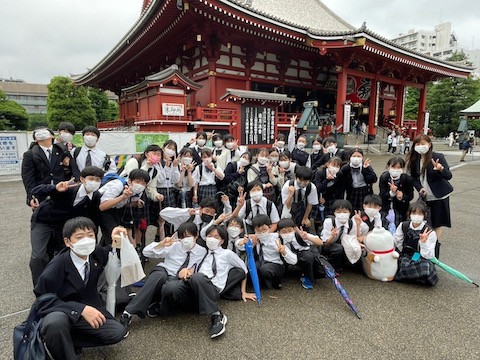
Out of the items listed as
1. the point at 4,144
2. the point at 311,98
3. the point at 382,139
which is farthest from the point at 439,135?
the point at 4,144

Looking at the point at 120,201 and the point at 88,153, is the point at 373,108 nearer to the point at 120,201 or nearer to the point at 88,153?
the point at 88,153

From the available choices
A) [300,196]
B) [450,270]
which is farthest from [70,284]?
[450,270]

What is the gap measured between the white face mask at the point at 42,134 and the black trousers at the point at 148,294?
82.4 inches

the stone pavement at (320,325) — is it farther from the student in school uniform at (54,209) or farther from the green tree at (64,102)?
the green tree at (64,102)

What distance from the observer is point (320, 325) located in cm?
269

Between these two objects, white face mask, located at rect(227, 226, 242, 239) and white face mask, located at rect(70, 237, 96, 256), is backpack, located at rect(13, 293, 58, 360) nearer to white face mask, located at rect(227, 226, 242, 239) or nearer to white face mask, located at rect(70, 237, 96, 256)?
white face mask, located at rect(70, 237, 96, 256)

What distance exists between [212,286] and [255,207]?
1387 mm

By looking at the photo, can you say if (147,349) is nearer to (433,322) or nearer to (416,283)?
(433,322)

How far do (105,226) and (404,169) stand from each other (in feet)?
13.0

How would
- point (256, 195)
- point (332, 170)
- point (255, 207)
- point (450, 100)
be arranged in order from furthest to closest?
point (450, 100) < point (332, 170) < point (255, 207) < point (256, 195)

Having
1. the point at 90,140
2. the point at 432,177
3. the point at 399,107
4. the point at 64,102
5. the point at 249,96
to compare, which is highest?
the point at 64,102

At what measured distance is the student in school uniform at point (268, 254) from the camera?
10.8ft

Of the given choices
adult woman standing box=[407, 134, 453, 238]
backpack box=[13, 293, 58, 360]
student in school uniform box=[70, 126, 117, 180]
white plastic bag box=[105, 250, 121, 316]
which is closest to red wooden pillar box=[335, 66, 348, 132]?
adult woman standing box=[407, 134, 453, 238]

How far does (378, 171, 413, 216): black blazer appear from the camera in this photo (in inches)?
156
